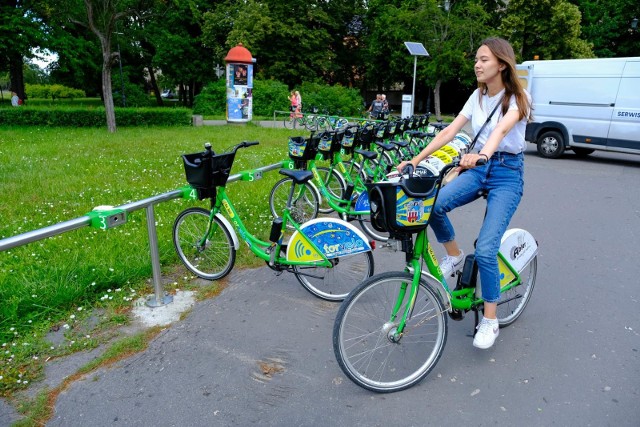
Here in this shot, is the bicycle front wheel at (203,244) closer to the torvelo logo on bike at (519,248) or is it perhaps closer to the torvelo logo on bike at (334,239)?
the torvelo logo on bike at (334,239)

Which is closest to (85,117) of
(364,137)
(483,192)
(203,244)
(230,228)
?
(364,137)

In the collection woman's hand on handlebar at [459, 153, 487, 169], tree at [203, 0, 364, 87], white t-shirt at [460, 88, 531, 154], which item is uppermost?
tree at [203, 0, 364, 87]

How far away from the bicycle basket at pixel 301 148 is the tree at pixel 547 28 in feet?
85.0

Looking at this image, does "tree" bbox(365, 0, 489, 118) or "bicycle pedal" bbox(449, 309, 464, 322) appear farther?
"tree" bbox(365, 0, 489, 118)

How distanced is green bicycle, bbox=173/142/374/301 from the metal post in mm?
375

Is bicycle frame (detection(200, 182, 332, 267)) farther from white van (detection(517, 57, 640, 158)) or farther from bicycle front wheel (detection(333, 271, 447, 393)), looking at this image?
white van (detection(517, 57, 640, 158))

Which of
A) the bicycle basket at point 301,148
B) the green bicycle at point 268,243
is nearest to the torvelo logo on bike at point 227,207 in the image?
the green bicycle at point 268,243

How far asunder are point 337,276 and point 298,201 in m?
1.44

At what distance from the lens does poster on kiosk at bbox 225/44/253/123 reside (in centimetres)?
1977

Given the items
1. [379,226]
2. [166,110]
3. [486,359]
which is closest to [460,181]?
[379,226]

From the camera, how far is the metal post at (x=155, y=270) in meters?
3.60

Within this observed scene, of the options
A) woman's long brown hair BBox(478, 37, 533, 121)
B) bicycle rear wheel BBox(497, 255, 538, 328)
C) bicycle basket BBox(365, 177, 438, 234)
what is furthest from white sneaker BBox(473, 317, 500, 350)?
woman's long brown hair BBox(478, 37, 533, 121)

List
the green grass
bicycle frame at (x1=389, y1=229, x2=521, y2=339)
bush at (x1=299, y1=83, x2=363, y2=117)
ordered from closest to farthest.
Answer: bicycle frame at (x1=389, y1=229, x2=521, y2=339)
the green grass
bush at (x1=299, y1=83, x2=363, y2=117)

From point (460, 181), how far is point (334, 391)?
1.53 metres
